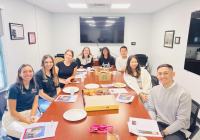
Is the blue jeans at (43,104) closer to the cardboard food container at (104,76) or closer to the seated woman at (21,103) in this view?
the seated woman at (21,103)

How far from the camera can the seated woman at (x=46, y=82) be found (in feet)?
7.47

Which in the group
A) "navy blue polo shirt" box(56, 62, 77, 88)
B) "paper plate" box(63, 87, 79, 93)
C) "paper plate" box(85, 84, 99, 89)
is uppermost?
"navy blue polo shirt" box(56, 62, 77, 88)

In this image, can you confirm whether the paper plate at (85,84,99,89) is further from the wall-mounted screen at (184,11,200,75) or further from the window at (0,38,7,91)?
the wall-mounted screen at (184,11,200,75)

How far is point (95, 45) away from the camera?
5.99 metres

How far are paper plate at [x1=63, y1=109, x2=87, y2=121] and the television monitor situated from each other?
181 inches

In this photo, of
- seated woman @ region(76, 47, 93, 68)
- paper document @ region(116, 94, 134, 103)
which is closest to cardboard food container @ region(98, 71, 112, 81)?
paper document @ region(116, 94, 134, 103)

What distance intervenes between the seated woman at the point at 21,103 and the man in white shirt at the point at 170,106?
132 cm

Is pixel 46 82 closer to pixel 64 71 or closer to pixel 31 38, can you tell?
pixel 64 71

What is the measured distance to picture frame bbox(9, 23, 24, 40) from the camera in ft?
10.7

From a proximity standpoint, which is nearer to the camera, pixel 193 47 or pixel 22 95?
pixel 22 95

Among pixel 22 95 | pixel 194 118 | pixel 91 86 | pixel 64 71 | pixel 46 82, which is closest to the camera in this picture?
pixel 194 118

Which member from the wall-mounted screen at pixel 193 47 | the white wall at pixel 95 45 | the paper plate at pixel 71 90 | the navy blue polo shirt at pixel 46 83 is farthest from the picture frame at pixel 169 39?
the navy blue polo shirt at pixel 46 83

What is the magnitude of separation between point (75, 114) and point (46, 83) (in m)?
1.10

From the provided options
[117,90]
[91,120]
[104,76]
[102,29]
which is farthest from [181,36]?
[91,120]
